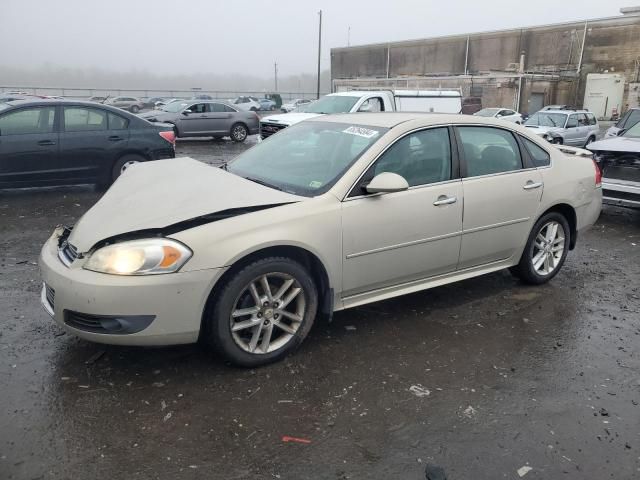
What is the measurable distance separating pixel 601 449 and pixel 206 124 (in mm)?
17713

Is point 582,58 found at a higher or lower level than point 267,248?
higher

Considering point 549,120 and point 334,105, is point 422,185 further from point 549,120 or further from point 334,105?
point 549,120

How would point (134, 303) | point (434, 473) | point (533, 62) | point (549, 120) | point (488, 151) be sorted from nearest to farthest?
1. point (434, 473)
2. point (134, 303)
3. point (488, 151)
4. point (549, 120)
5. point (533, 62)

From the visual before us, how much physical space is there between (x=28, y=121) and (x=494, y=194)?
22.6 feet

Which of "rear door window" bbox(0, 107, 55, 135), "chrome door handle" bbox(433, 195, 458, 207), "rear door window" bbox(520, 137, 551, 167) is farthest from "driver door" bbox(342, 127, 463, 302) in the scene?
"rear door window" bbox(0, 107, 55, 135)

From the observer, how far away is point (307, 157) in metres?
4.15

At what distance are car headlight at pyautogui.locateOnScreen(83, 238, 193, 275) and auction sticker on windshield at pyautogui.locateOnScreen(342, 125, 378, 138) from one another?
67.0 inches

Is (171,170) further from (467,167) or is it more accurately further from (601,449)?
(601,449)

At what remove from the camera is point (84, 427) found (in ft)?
9.19

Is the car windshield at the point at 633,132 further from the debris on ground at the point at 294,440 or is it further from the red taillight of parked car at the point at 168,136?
the debris on ground at the point at 294,440

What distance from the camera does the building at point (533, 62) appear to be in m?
41.2

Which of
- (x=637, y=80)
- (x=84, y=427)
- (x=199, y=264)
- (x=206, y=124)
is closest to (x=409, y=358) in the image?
(x=199, y=264)

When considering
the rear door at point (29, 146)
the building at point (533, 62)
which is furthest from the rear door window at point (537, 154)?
the building at point (533, 62)

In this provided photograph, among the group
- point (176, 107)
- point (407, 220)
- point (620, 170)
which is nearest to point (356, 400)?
point (407, 220)
